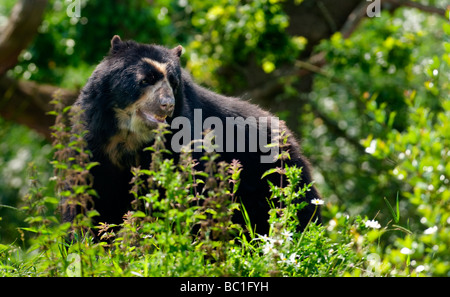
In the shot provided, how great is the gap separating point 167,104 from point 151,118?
0.90 ft

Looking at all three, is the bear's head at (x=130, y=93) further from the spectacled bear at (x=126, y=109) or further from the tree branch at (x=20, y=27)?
the tree branch at (x=20, y=27)

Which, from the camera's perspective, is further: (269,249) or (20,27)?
(20,27)

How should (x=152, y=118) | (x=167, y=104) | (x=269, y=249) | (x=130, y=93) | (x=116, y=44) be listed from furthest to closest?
(x=116, y=44) → (x=130, y=93) → (x=152, y=118) → (x=167, y=104) → (x=269, y=249)

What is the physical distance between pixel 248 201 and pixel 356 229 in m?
2.04

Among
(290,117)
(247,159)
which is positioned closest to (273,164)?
(247,159)

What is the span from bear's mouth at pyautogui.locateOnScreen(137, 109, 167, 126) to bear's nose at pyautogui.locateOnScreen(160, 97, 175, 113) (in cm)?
10

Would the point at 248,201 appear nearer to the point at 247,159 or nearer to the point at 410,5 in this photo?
the point at 247,159

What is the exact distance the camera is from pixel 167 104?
15.7ft

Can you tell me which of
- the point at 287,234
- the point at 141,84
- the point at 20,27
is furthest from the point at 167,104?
the point at 20,27

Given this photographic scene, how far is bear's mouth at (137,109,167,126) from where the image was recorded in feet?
16.2

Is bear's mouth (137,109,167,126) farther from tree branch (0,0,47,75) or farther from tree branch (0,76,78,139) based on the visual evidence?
tree branch (0,76,78,139)

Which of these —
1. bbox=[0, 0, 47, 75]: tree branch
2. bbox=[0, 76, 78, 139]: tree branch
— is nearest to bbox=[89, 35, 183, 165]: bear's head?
bbox=[0, 0, 47, 75]: tree branch

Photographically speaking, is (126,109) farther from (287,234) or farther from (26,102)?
(26,102)
